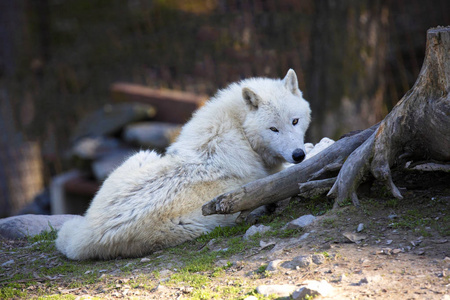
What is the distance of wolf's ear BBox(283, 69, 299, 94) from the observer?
592 centimetres

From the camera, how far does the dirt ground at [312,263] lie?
3.52 m

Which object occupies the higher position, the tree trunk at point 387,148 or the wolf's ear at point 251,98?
the wolf's ear at point 251,98

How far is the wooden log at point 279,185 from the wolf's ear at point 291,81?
46.5 inches

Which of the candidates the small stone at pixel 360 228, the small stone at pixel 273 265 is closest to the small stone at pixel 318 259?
the small stone at pixel 273 265

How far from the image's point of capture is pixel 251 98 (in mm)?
5648

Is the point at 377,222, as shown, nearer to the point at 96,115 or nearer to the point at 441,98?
the point at 441,98

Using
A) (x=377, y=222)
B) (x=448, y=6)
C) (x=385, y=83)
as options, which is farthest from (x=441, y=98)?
(x=448, y=6)

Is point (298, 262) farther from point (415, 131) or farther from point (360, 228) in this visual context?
point (415, 131)

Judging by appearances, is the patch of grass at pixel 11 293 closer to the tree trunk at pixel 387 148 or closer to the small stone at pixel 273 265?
the tree trunk at pixel 387 148

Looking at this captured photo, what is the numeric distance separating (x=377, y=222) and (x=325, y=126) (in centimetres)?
556

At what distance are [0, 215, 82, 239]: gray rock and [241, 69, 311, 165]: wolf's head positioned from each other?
7.86 ft

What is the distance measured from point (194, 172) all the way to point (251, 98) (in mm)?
1043

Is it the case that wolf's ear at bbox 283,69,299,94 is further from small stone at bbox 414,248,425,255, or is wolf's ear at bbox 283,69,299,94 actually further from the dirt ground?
small stone at bbox 414,248,425,255

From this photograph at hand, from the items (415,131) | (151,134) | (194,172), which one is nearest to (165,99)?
(151,134)
